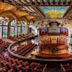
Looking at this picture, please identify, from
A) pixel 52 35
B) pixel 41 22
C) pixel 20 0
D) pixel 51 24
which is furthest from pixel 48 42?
pixel 41 22

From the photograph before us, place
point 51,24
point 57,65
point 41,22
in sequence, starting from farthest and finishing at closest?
point 41,22, point 51,24, point 57,65

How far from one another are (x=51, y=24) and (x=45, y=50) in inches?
116

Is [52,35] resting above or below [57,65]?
above

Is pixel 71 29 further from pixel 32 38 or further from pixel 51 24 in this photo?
pixel 51 24

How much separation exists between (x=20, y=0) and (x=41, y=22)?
2960cm

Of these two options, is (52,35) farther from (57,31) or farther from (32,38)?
(32,38)

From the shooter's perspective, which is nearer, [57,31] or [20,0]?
[20,0]

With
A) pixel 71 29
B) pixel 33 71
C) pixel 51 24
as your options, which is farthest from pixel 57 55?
pixel 71 29

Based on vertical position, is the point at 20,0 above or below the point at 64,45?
above

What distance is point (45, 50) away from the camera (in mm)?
19984

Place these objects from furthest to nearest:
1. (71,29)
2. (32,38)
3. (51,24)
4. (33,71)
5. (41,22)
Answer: (41,22), (71,29), (32,38), (51,24), (33,71)

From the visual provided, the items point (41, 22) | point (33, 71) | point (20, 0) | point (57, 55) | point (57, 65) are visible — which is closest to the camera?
point (33, 71)

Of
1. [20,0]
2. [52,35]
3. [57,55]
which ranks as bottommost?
[57,55]

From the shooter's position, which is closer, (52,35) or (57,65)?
(57,65)
